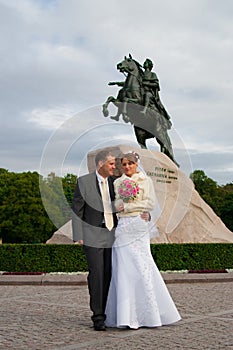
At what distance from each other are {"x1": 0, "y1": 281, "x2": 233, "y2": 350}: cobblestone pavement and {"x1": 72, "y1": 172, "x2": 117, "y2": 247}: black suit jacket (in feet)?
3.20

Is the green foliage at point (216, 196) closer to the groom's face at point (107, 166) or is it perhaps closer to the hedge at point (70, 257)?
the hedge at point (70, 257)

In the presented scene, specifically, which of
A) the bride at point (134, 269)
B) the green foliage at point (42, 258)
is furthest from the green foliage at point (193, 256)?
the bride at point (134, 269)

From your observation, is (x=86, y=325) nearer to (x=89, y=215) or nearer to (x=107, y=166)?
(x=89, y=215)

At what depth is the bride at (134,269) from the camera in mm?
6074

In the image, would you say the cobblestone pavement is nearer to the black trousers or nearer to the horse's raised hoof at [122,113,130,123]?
the black trousers

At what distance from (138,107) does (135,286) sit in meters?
13.3

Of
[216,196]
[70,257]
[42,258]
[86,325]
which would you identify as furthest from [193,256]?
[216,196]

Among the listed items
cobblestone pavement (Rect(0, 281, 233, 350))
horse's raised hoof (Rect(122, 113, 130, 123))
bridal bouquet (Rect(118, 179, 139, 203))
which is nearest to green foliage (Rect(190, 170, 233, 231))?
horse's raised hoof (Rect(122, 113, 130, 123))

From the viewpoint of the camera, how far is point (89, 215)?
20.9ft

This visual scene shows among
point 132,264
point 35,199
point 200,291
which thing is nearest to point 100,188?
point 132,264

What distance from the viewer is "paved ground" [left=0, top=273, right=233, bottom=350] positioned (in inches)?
206

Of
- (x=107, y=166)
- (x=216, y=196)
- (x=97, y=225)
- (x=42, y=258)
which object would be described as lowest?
(x=97, y=225)

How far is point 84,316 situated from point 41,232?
136ft

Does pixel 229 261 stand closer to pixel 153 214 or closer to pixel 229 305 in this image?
pixel 229 305
